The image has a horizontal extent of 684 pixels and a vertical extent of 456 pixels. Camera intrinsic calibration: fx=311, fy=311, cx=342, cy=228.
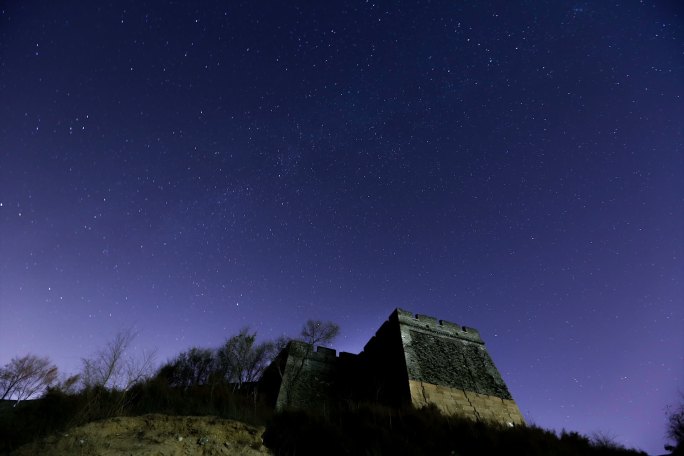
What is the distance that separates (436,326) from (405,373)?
4647 millimetres

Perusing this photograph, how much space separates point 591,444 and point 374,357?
34.3ft

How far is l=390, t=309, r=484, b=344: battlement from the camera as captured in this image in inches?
698

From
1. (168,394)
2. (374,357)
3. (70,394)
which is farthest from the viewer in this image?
(374,357)

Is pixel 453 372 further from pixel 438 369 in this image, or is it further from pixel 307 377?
pixel 307 377

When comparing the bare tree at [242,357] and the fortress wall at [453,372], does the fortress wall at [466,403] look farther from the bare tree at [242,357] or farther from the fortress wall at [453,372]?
the bare tree at [242,357]

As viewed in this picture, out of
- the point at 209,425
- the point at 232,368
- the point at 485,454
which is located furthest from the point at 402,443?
the point at 232,368

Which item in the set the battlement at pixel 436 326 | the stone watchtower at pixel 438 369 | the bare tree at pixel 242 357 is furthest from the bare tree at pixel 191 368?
the battlement at pixel 436 326

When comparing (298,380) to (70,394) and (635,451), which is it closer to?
(70,394)

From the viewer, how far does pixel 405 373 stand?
14.5 m

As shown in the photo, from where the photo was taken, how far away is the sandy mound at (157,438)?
7754 millimetres

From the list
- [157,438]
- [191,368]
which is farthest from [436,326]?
[191,368]

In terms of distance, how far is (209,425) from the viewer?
9.37 metres

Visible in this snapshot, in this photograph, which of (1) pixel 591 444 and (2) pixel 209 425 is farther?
(1) pixel 591 444

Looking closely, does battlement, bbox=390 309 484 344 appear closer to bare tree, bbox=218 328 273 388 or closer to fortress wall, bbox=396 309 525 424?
fortress wall, bbox=396 309 525 424
